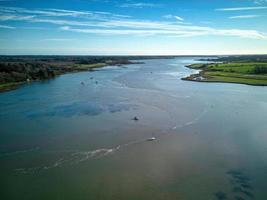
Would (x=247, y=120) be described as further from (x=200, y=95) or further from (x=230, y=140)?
(x=200, y=95)

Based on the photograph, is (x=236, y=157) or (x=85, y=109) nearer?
(x=236, y=157)

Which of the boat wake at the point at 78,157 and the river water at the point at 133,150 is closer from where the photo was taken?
the river water at the point at 133,150

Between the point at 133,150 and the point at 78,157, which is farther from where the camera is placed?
the point at 133,150

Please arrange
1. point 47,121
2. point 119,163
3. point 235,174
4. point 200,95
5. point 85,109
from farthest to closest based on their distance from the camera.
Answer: point 200,95
point 85,109
point 47,121
point 119,163
point 235,174

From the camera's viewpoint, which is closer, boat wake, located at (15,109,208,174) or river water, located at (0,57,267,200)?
river water, located at (0,57,267,200)

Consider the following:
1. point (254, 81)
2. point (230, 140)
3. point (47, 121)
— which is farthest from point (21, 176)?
point (254, 81)

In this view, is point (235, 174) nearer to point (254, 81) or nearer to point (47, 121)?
point (47, 121)

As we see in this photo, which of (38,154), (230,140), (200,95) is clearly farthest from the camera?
(200,95)
